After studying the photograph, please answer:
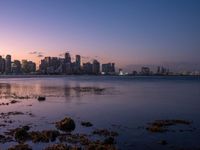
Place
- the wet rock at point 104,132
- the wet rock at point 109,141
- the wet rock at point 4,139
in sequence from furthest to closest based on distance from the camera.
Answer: the wet rock at point 104,132 < the wet rock at point 4,139 < the wet rock at point 109,141

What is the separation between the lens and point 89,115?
46094 mm

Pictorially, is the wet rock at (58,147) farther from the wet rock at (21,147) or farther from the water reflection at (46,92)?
the water reflection at (46,92)

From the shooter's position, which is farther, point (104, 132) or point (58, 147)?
point (104, 132)

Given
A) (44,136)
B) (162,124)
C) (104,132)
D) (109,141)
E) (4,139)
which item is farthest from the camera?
(162,124)

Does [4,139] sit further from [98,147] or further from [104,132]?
[104,132]

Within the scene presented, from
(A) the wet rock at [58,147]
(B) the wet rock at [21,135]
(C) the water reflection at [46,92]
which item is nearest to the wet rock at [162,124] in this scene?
(A) the wet rock at [58,147]

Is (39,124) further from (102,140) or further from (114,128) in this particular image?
(102,140)

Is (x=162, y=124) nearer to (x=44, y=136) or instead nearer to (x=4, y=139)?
(x=44, y=136)

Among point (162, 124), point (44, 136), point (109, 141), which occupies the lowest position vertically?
point (162, 124)

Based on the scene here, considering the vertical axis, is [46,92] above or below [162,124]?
above

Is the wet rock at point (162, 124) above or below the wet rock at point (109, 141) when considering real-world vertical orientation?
below

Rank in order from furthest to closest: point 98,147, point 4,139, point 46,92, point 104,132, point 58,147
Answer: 1. point 46,92
2. point 104,132
3. point 4,139
4. point 58,147
5. point 98,147

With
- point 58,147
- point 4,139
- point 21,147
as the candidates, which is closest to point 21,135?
point 4,139

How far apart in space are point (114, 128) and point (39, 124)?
893cm
